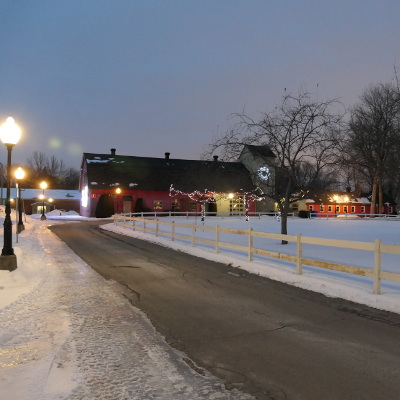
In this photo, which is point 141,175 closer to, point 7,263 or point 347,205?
point 347,205

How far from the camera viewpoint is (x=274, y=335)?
555 cm

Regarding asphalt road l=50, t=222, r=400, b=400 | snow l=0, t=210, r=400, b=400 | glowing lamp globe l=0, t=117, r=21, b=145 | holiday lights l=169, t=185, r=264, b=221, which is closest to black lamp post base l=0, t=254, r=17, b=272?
snow l=0, t=210, r=400, b=400

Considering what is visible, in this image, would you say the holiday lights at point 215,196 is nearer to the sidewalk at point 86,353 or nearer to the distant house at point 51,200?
the sidewalk at point 86,353

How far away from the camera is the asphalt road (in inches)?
157

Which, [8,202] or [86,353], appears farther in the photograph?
[8,202]

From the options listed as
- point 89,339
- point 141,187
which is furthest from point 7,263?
point 141,187

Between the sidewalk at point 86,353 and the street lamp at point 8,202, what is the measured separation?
153cm

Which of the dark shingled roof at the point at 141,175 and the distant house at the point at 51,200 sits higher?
the dark shingled roof at the point at 141,175

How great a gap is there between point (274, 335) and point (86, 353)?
2.57m

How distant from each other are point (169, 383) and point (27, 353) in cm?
193

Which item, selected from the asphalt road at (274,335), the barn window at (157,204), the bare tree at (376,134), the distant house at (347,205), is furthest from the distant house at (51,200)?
the asphalt road at (274,335)

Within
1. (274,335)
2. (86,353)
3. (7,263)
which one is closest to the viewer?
(86,353)

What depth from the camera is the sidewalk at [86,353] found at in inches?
147

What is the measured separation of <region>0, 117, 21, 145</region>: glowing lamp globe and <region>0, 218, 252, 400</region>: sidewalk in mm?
4025
